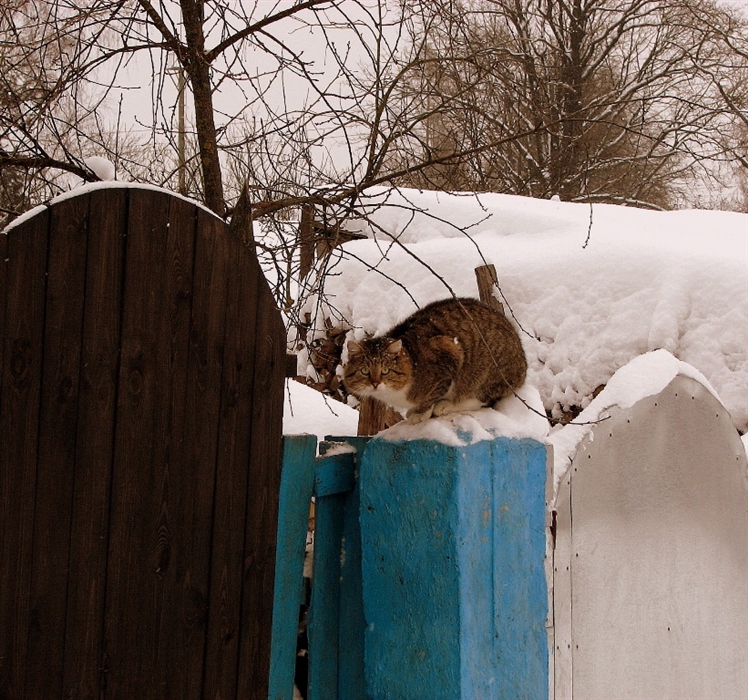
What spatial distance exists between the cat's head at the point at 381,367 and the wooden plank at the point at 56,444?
1.17 m

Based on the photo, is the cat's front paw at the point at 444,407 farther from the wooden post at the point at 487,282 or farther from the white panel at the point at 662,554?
the wooden post at the point at 487,282

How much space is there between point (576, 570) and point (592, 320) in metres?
3.71

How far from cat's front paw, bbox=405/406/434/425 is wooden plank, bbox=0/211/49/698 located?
3.48 ft

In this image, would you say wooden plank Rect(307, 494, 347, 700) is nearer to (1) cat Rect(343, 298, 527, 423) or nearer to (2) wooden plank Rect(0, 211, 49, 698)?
(1) cat Rect(343, 298, 527, 423)

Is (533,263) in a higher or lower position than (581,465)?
higher

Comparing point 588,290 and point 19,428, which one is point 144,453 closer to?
point 19,428

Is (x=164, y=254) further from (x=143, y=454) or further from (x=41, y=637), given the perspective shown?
(x=41, y=637)

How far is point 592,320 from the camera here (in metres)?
5.90

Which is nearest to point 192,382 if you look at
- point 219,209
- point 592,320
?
point 219,209

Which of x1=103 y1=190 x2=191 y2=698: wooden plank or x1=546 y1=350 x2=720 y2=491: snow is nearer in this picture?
x1=103 y1=190 x2=191 y2=698: wooden plank

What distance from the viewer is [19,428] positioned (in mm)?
1312

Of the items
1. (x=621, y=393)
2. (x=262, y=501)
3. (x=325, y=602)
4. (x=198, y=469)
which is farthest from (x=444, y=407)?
(x=198, y=469)

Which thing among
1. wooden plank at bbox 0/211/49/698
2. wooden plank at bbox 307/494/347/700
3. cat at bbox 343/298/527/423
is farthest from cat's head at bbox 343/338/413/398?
wooden plank at bbox 0/211/49/698

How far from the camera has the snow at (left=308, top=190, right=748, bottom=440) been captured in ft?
18.4
